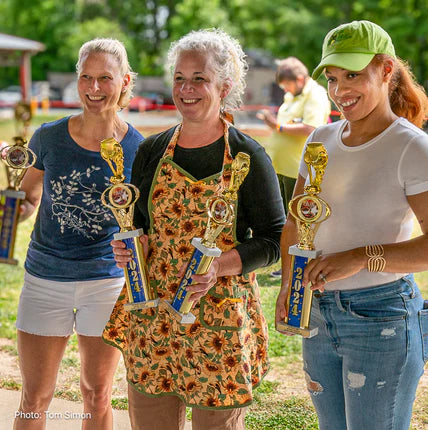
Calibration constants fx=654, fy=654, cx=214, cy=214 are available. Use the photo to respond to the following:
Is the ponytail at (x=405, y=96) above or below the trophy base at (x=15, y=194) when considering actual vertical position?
above

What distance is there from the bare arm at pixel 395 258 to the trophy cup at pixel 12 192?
1.12m

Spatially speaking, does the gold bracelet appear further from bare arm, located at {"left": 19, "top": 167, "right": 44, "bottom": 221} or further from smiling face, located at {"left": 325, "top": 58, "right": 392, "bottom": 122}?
bare arm, located at {"left": 19, "top": 167, "right": 44, "bottom": 221}

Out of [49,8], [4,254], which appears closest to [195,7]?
[49,8]

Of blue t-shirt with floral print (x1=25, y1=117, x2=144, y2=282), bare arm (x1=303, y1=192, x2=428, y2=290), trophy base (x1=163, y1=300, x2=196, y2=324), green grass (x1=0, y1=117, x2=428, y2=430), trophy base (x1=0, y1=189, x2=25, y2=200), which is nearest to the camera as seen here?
bare arm (x1=303, y1=192, x2=428, y2=290)

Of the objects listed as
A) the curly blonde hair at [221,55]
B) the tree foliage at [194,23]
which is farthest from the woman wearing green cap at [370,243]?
the tree foliage at [194,23]

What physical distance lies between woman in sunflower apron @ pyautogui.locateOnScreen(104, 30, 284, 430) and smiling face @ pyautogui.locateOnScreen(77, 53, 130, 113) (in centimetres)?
37

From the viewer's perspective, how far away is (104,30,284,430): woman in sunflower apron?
6.12 ft

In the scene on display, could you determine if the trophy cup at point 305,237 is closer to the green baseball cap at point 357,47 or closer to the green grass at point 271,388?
the green baseball cap at point 357,47

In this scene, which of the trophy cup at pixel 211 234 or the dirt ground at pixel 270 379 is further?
the dirt ground at pixel 270 379

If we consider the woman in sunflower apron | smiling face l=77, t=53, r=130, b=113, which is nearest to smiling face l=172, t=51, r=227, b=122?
the woman in sunflower apron

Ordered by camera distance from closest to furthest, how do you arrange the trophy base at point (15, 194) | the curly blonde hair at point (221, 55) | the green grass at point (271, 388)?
the curly blonde hair at point (221, 55), the trophy base at point (15, 194), the green grass at point (271, 388)

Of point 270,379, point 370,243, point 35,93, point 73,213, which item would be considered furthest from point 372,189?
point 35,93

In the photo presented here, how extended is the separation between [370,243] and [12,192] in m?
1.33

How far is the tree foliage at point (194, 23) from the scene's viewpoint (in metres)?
24.5
